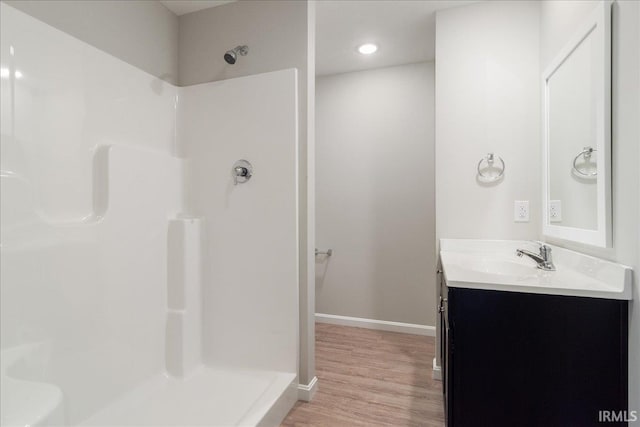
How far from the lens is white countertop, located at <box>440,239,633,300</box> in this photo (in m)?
1.07

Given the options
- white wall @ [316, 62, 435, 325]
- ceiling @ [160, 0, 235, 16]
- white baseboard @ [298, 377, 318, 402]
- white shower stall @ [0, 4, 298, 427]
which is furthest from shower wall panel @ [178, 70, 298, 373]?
white wall @ [316, 62, 435, 325]

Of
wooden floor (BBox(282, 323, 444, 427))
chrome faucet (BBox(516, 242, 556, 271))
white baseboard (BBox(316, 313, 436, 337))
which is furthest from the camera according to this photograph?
white baseboard (BBox(316, 313, 436, 337))

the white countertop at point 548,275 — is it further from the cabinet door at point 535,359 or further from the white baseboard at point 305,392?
the white baseboard at point 305,392

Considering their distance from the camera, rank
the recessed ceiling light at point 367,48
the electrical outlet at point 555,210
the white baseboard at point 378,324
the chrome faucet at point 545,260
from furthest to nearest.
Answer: the white baseboard at point 378,324
the recessed ceiling light at point 367,48
the electrical outlet at point 555,210
the chrome faucet at point 545,260

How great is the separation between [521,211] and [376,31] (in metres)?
1.72

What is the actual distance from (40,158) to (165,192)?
67 centimetres

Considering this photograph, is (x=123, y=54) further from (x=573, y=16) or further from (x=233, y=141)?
(x=573, y=16)

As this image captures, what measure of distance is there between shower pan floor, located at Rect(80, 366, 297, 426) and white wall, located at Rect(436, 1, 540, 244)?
1.47 m

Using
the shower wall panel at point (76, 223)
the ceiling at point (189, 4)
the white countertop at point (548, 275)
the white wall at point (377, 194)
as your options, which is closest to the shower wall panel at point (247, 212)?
the shower wall panel at point (76, 223)

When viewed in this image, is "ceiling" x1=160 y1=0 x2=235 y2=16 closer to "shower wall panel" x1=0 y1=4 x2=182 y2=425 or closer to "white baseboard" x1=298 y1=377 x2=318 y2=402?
"shower wall panel" x1=0 y1=4 x2=182 y2=425

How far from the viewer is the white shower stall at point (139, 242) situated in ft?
4.35

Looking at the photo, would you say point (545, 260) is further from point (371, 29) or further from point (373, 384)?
point (371, 29)

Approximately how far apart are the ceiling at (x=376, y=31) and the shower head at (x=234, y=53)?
65 centimetres

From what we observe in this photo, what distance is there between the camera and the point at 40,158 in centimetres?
141
